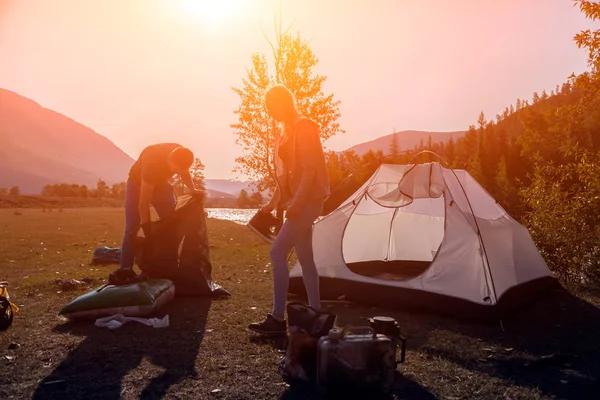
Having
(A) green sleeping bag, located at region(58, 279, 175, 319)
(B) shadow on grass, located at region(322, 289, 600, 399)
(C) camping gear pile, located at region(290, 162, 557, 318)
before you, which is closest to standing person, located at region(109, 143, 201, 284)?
(A) green sleeping bag, located at region(58, 279, 175, 319)

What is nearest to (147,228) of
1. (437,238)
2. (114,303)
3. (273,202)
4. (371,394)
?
(114,303)

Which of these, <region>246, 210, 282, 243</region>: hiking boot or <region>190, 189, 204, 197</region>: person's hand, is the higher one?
<region>190, 189, 204, 197</region>: person's hand

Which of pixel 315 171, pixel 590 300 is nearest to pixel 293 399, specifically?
pixel 315 171

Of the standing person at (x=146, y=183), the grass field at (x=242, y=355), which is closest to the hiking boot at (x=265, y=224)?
the grass field at (x=242, y=355)

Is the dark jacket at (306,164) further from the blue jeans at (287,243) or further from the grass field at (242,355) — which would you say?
the grass field at (242,355)

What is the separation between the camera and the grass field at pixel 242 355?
3480 mm

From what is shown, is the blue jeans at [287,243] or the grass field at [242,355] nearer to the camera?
the grass field at [242,355]

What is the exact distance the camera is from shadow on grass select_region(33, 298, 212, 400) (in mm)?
3424

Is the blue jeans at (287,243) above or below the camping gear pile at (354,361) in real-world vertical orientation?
above

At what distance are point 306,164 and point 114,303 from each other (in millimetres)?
2674

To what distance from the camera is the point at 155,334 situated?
15.9 ft

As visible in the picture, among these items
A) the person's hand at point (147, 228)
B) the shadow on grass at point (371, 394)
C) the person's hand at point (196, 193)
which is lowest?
the shadow on grass at point (371, 394)

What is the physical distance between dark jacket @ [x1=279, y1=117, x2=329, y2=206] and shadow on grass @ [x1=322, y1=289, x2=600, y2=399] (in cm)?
169

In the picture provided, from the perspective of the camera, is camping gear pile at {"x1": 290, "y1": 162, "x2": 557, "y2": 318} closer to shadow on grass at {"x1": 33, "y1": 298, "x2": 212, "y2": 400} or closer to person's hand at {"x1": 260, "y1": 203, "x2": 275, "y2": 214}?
person's hand at {"x1": 260, "y1": 203, "x2": 275, "y2": 214}
